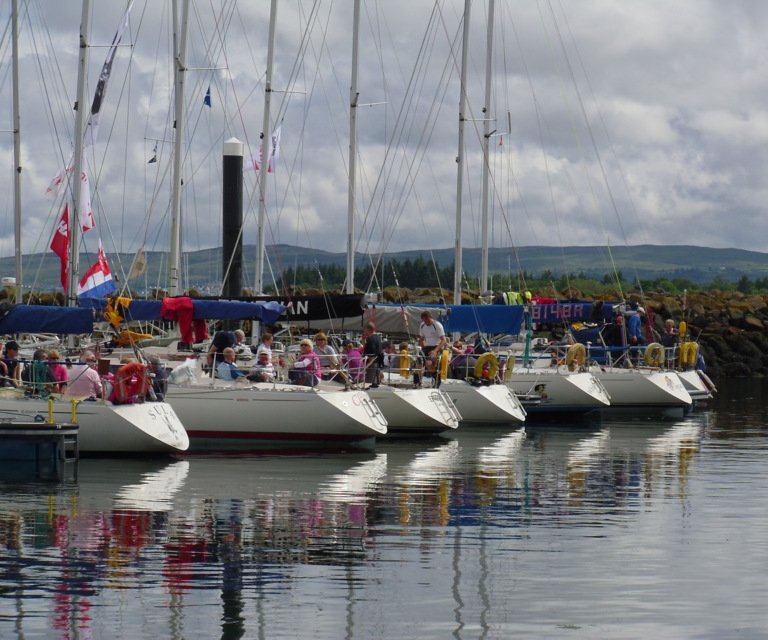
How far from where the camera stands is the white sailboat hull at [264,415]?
2784 centimetres

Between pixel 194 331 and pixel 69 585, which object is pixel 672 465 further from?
pixel 69 585

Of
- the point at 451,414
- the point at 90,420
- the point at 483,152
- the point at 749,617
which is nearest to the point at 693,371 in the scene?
the point at 483,152

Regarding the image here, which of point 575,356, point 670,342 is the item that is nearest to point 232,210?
point 575,356

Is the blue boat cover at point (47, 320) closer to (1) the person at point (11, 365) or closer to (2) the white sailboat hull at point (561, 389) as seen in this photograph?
(1) the person at point (11, 365)

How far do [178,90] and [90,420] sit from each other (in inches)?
535

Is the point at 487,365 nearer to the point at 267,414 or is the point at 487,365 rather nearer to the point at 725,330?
the point at 267,414

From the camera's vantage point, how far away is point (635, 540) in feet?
60.3

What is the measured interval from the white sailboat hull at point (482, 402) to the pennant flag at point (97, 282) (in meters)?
7.75

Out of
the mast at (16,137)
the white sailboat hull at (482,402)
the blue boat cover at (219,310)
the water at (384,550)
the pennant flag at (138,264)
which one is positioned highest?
the mast at (16,137)

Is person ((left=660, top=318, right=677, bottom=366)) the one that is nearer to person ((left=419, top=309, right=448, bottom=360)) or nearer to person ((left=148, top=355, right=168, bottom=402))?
person ((left=419, top=309, right=448, bottom=360))

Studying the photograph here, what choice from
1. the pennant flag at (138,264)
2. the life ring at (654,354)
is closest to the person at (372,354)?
the pennant flag at (138,264)

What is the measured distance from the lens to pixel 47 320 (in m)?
27.8

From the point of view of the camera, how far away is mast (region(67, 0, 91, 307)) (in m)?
30.5

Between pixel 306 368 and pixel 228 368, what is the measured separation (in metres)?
1.56
